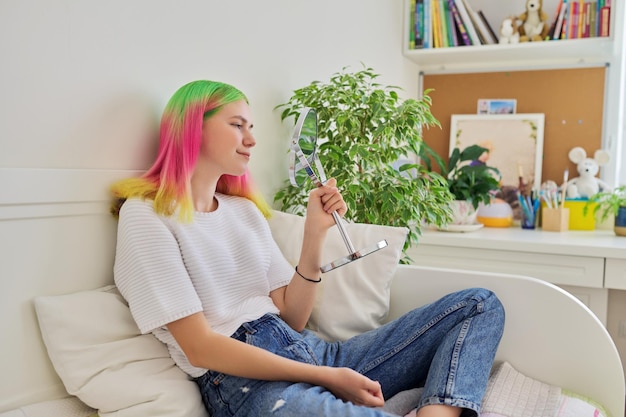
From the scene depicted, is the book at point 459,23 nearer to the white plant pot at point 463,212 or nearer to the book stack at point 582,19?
the book stack at point 582,19

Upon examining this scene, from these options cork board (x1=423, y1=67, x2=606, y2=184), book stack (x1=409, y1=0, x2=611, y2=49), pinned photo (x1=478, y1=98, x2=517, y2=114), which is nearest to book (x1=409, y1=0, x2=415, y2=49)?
book stack (x1=409, y1=0, x2=611, y2=49)

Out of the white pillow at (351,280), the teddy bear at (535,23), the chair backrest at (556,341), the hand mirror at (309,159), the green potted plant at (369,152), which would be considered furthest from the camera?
the teddy bear at (535,23)

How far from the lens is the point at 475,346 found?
1.15 metres

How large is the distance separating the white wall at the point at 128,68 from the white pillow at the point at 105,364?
0.26 meters

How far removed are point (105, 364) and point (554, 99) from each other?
2.26 meters

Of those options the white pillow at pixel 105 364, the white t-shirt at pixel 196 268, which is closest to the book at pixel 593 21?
the white t-shirt at pixel 196 268

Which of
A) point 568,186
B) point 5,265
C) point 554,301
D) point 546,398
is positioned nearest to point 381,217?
point 554,301

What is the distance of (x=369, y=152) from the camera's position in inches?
65.3

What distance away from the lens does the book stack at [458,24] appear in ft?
7.88

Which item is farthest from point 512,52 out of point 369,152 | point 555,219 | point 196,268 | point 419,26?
point 196,268

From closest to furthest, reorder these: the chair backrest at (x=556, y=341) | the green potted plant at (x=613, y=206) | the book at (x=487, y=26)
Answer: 1. the chair backrest at (x=556, y=341)
2. the green potted plant at (x=613, y=206)
3. the book at (x=487, y=26)

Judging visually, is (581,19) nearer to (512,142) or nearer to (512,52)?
(512,52)

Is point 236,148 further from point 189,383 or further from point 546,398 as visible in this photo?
point 546,398

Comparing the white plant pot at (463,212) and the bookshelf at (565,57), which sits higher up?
the bookshelf at (565,57)
